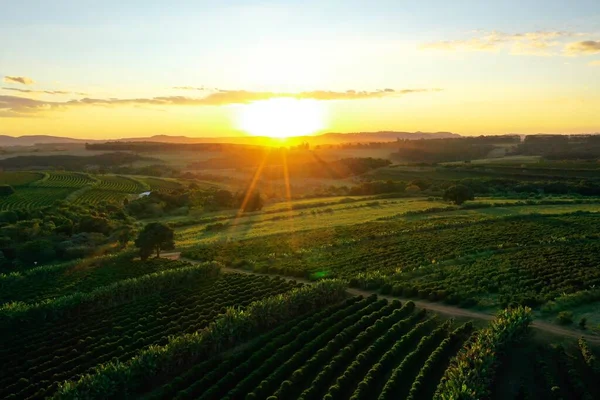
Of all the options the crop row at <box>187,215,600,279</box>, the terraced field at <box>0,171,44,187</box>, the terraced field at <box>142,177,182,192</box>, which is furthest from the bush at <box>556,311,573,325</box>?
the terraced field at <box>0,171,44,187</box>

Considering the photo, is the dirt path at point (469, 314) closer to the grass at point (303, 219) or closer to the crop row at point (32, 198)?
the grass at point (303, 219)

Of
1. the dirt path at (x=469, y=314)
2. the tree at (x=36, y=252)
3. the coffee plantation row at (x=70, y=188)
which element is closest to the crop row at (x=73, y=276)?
the tree at (x=36, y=252)

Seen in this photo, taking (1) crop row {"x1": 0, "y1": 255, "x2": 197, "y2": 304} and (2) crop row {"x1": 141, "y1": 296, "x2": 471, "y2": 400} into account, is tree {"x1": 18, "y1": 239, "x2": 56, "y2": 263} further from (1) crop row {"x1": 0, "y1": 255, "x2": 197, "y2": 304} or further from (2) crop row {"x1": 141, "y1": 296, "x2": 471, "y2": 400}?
(2) crop row {"x1": 141, "y1": 296, "x2": 471, "y2": 400}

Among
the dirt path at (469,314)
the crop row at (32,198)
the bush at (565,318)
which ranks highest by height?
the bush at (565,318)

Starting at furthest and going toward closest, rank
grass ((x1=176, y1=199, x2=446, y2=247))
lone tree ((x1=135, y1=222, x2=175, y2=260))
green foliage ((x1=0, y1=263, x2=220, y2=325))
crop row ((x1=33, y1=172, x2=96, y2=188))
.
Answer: crop row ((x1=33, y1=172, x2=96, y2=188)), grass ((x1=176, y1=199, x2=446, y2=247)), lone tree ((x1=135, y1=222, x2=175, y2=260)), green foliage ((x1=0, y1=263, x2=220, y2=325))

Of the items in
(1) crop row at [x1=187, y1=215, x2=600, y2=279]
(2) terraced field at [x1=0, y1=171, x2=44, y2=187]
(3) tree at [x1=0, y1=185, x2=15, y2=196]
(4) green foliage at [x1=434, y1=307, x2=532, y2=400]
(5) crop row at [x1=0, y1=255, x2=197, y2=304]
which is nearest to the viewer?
(4) green foliage at [x1=434, y1=307, x2=532, y2=400]

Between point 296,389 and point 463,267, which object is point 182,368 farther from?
point 463,267

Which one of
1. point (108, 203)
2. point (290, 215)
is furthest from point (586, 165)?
point (108, 203)
